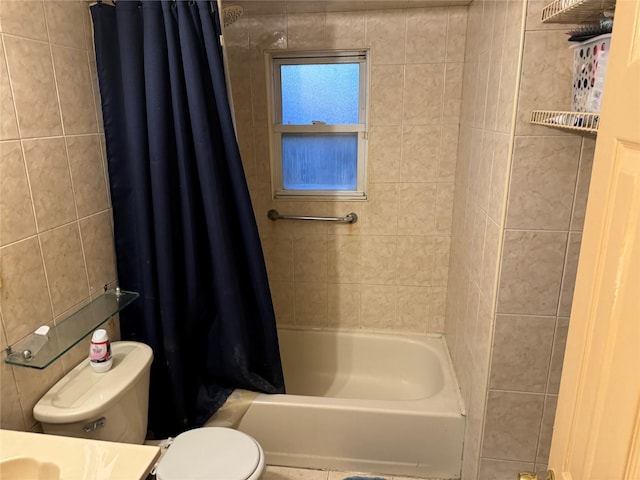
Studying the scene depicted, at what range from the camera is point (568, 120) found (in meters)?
1.19

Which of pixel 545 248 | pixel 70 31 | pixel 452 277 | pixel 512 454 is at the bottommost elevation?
pixel 512 454

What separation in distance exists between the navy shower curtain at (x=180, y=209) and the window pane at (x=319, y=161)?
71cm

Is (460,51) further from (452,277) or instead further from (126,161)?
(126,161)

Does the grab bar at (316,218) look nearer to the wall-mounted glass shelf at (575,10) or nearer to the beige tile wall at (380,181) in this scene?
the beige tile wall at (380,181)

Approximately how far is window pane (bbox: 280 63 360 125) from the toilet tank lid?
140cm

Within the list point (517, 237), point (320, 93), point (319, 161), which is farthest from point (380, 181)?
point (517, 237)

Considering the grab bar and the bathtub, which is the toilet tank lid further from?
the grab bar

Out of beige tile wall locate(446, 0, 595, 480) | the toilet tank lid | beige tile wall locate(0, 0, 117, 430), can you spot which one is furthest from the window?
the toilet tank lid

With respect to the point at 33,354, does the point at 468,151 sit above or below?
above

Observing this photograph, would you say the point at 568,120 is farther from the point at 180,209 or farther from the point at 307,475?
the point at 307,475

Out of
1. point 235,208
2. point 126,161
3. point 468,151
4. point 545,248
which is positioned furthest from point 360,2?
point 545,248

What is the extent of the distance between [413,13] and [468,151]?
717mm

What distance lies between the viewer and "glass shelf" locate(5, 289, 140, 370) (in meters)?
1.34

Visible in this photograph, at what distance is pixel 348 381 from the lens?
→ 265 centimetres
